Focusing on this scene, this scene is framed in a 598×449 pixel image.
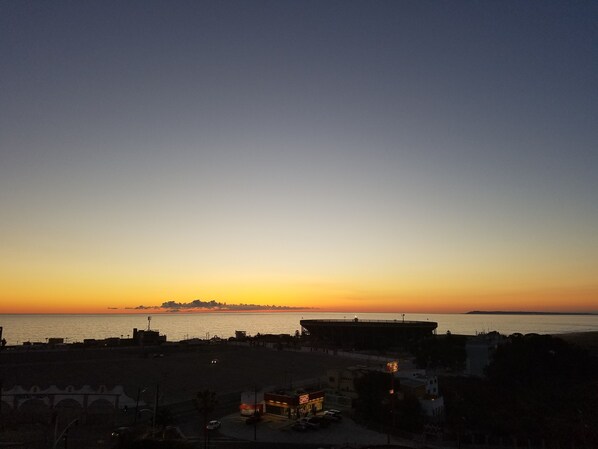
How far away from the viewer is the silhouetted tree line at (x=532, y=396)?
210 feet

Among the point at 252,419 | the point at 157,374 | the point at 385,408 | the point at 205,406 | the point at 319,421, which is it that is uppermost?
the point at 205,406

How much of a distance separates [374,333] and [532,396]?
7103cm

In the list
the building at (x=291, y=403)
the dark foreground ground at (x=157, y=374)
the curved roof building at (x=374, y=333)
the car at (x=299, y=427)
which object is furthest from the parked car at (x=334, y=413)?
the curved roof building at (x=374, y=333)

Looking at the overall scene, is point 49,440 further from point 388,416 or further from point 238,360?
point 238,360

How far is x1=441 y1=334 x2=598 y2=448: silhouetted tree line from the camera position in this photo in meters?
63.9

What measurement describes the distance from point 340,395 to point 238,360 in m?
38.1

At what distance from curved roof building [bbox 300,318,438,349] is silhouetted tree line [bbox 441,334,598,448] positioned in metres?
50.1

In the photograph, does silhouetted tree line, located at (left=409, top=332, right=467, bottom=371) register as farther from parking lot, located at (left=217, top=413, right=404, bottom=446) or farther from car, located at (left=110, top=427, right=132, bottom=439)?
car, located at (left=110, top=427, right=132, bottom=439)

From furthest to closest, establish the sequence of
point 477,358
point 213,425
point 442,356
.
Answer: point 477,358
point 442,356
point 213,425

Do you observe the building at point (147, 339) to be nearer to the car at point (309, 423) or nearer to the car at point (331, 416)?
the car at point (331, 416)

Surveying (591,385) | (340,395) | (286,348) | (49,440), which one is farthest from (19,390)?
(591,385)

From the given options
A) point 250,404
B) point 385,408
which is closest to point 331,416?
point 385,408

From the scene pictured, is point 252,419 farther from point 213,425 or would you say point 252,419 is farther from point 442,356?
point 442,356

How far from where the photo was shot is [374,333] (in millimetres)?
151875
